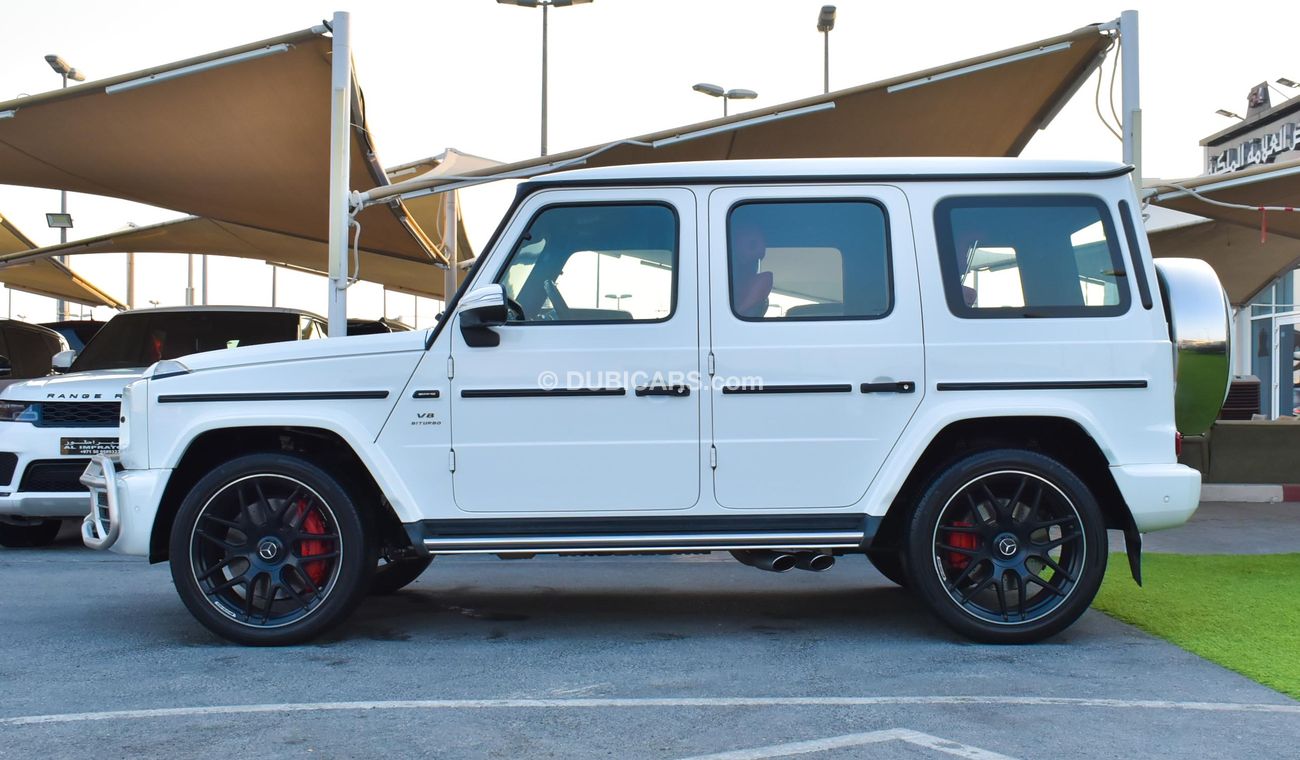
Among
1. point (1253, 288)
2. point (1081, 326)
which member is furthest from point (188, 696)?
point (1253, 288)

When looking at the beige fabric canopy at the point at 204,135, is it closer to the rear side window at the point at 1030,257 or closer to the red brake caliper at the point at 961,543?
the rear side window at the point at 1030,257

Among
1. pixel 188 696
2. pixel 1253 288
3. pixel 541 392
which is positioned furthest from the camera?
pixel 1253 288

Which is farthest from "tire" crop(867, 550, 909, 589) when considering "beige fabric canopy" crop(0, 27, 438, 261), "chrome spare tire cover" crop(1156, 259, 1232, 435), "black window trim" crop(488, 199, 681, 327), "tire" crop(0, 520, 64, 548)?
"tire" crop(0, 520, 64, 548)

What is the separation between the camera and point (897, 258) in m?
5.45

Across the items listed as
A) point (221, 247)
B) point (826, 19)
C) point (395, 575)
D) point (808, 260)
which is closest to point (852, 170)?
point (808, 260)

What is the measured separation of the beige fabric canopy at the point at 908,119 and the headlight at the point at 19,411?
3.20m

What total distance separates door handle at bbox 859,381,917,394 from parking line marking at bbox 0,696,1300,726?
1.39 meters

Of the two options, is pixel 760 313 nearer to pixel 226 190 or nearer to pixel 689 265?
pixel 689 265

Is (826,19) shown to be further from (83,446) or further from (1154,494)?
(1154,494)

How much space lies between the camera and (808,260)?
5473mm

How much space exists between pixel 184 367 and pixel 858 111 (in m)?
7.21

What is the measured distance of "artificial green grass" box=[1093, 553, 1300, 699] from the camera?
5105 mm

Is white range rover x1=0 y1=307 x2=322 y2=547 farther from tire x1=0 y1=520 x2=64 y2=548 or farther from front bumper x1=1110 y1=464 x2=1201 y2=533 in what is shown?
front bumper x1=1110 y1=464 x2=1201 y2=533

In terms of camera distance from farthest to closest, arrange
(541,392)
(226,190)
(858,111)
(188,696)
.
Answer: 1. (226,190)
2. (858,111)
3. (541,392)
4. (188,696)
